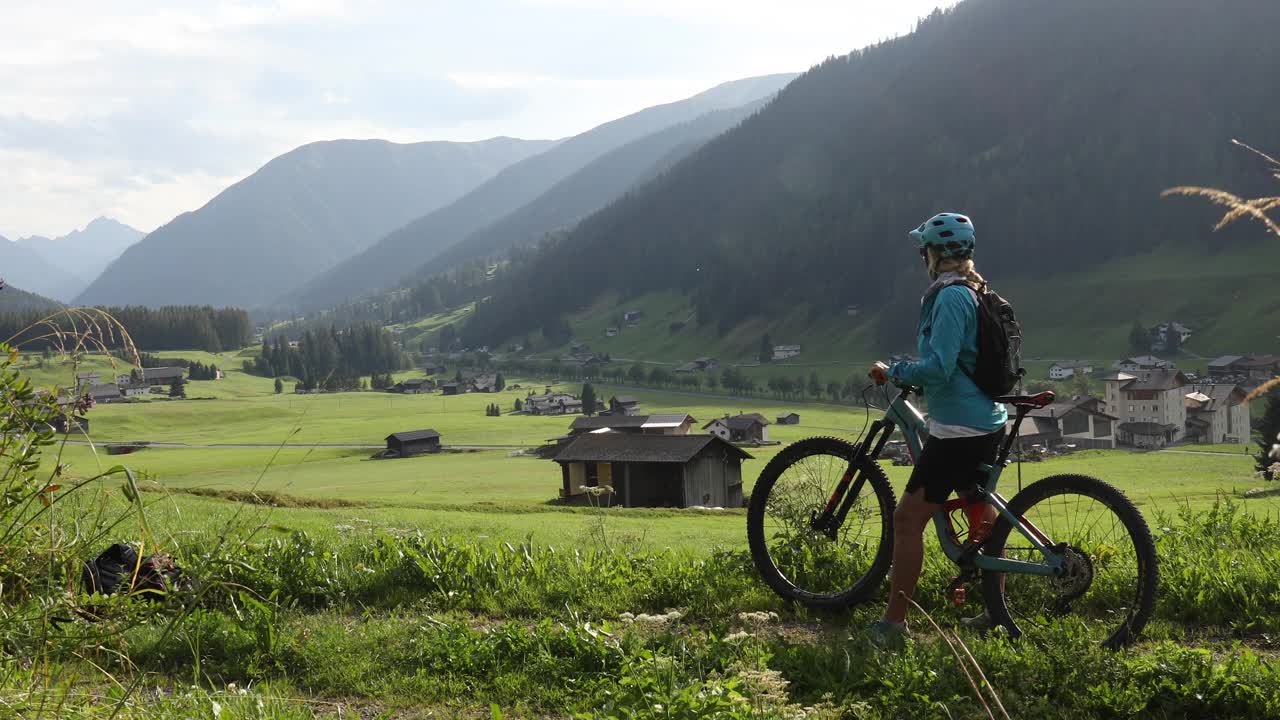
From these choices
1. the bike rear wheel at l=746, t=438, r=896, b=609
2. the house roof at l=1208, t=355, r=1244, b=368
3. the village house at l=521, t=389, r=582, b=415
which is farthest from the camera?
the village house at l=521, t=389, r=582, b=415

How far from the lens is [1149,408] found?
4154 inches

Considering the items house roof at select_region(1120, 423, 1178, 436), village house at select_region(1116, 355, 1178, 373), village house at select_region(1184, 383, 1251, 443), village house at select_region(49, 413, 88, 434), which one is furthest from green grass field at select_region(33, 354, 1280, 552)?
village house at select_region(1116, 355, 1178, 373)

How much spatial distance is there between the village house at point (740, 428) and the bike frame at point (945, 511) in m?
95.8

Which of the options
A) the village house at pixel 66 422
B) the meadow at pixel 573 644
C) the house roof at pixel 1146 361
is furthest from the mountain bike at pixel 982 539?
the house roof at pixel 1146 361

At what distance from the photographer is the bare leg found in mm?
5379

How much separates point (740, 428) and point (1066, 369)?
3356 inches

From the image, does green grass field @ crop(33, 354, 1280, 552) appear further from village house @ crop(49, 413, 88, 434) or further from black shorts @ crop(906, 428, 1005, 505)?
black shorts @ crop(906, 428, 1005, 505)

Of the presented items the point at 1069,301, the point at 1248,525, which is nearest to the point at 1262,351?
the point at 1069,301

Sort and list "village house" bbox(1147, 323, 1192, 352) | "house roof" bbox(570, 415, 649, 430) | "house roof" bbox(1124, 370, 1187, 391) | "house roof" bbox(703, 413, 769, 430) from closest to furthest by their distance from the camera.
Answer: "house roof" bbox(570, 415, 649, 430) → "house roof" bbox(1124, 370, 1187, 391) → "house roof" bbox(703, 413, 769, 430) → "village house" bbox(1147, 323, 1192, 352)

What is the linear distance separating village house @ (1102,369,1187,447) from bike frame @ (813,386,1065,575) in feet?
342

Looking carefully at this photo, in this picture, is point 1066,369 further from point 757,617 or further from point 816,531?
point 757,617

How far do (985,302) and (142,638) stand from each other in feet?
20.2

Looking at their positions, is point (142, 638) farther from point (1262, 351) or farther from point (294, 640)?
point (1262, 351)

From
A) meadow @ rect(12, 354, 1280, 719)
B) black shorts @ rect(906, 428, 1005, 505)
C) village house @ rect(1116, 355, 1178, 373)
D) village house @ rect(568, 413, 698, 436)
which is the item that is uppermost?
black shorts @ rect(906, 428, 1005, 505)
